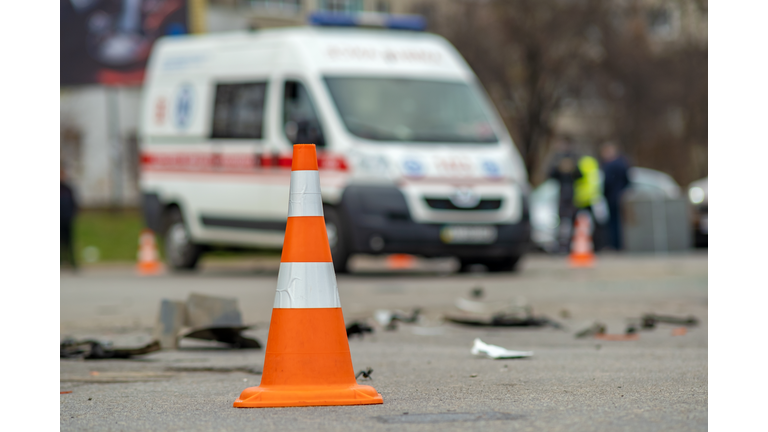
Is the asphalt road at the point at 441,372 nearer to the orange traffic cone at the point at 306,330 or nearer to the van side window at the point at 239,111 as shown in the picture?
the orange traffic cone at the point at 306,330

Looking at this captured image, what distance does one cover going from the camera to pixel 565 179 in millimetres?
18891

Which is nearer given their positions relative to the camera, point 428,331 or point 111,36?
point 428,331

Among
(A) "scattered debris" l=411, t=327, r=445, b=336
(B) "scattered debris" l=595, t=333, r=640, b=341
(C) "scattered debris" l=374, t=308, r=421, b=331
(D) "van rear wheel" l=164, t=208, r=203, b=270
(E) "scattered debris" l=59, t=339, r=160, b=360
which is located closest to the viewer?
(E) "scattered debris" l=59, t=339, r=160, b=360

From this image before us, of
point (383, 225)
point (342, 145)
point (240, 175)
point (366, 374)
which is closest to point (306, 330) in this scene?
point (366, 374)

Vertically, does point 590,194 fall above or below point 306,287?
above

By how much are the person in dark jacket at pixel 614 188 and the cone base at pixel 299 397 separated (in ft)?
48.9

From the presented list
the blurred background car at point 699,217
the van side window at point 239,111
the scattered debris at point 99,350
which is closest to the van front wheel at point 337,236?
the van side window at point 239,111

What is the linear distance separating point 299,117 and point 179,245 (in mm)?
2955

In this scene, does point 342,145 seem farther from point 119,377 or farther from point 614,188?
point 614,188

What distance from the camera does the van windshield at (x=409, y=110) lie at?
12.9 m

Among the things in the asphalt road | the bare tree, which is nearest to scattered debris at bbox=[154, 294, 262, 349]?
the asphalt road

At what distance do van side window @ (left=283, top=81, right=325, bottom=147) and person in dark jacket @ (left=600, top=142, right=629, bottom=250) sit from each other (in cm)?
716

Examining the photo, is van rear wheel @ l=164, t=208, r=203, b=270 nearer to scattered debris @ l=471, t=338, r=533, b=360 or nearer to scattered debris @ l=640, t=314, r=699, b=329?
scattered debris @ l=640, t=314, r=699, b=329

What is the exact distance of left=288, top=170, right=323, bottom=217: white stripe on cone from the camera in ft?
15.0
